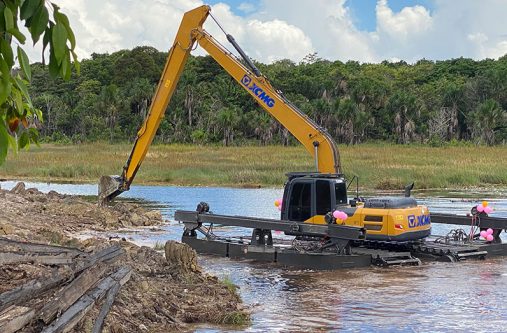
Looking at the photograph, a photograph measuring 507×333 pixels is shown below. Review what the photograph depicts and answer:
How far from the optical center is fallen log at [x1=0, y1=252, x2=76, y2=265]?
9.28m

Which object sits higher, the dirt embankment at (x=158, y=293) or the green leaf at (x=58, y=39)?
the green leaf at (x=58, y=39)

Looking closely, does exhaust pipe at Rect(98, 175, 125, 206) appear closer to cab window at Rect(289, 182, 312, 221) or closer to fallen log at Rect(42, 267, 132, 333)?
cab window at Rect(289, 182, 312, 221)

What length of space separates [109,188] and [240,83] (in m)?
6.94

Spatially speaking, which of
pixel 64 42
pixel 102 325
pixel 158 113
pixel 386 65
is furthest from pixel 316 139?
pixel 386 65

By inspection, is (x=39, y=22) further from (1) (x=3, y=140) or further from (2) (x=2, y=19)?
(1) (x=3, y=140)

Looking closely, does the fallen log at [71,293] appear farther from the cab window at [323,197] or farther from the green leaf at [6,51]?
the cab window at [323,197]

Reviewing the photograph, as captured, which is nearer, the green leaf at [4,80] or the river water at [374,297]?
the green leaf at [4,80]

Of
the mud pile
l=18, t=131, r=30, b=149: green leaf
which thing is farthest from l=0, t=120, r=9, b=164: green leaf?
the mud pile

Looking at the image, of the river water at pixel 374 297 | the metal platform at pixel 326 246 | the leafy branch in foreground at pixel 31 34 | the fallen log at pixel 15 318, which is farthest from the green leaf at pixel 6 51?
the metal platform at pixel 326 246

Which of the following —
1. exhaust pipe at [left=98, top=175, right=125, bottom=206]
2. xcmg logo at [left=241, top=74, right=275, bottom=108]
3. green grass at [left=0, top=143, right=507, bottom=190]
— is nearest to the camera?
xcmg logo at [left=241, top=74, right=275, bottom=108]

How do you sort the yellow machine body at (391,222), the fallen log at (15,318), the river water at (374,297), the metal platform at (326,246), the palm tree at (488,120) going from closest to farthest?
the fallen log at (15,318) < the river water at (374,297) < the yellow machine body at (391,222) < the metal platform at (326,246) < the palm tree at (488,120)

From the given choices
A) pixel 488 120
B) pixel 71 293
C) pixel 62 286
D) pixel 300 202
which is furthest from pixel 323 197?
pixel 488 120

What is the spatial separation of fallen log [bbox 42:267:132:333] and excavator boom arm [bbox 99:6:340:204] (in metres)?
10.1

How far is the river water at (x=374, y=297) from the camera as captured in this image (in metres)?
11.7
